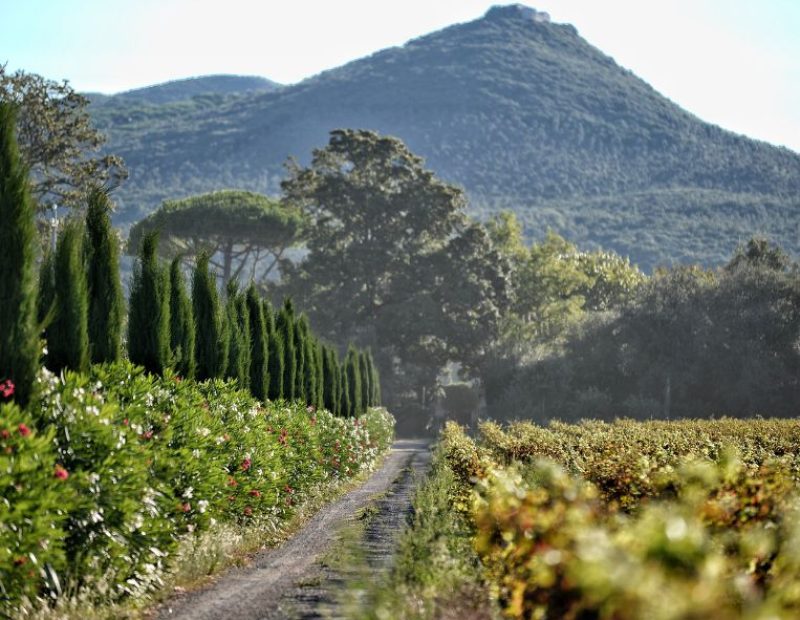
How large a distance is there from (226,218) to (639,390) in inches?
1040

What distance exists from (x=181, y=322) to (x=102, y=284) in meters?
3.20

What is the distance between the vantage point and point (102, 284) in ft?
49.3

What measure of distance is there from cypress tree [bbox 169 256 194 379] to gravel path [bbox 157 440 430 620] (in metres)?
3.26

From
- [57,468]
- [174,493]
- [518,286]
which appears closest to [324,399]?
[174,493]

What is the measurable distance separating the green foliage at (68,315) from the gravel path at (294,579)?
122 inches

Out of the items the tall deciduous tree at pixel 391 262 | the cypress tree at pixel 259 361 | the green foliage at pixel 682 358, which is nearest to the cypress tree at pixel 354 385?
the green foliage at pixel 682 358

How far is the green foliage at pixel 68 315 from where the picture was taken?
43.2ft

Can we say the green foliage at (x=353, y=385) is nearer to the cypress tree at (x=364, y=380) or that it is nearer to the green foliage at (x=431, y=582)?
the cypress tree at (x=364, y=380)

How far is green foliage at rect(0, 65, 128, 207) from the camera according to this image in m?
47.2

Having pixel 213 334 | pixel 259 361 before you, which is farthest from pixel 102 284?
pixel 259 361

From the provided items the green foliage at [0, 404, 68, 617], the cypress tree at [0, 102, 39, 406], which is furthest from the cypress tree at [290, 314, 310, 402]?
the green foliage at [0, 404, 68, 617]

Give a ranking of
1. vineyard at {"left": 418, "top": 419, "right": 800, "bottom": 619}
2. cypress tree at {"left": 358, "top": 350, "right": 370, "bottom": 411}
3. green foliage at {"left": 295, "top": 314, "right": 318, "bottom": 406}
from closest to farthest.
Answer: vineyard at {"left": 418, "top": 419, "right": 800, "bottom": 619} < green foliage at {"left": 295, "top": 314, "right": 318, "bottom": 406} < cypress tree at {"left": 358, "top": 350, "right": 370, "bottom": 411}

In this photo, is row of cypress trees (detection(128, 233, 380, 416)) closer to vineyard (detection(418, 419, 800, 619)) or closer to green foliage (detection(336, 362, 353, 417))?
vineyard (detection(418, 419, 800, 619))

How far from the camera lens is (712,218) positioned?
18512 centimetres
